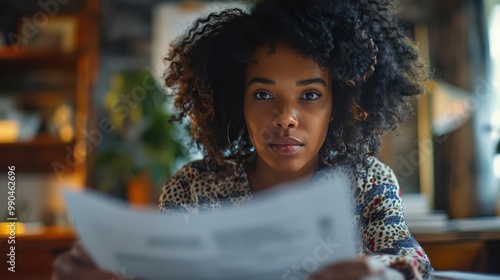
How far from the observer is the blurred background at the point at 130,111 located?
263cm

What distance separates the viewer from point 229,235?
0.57 meters

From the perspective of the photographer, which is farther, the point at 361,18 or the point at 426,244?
the point at 426,244

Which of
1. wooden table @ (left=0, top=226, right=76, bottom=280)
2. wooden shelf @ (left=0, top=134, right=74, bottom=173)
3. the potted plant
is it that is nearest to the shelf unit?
wooden shelf @ (left=0, top=134, right=74, bottom=173)

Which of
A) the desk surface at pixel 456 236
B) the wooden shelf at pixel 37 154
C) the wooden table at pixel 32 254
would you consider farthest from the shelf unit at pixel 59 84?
the desk surface at pixel 456 236

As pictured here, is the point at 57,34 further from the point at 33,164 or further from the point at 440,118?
the point at 440,118

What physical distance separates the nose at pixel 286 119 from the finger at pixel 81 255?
36 centimetres

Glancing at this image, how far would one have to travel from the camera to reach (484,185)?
2.60 meters

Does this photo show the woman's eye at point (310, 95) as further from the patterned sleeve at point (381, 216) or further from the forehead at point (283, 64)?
the patterned sleeve at point (381, 216)

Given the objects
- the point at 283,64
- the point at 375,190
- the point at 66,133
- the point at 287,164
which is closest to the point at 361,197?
the point at 375,190

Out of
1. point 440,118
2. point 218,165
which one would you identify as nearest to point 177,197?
point 218,165

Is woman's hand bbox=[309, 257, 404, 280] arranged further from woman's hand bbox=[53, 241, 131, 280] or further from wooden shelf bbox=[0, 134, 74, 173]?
wooden shelf bbox=[0, 134, 74, 173]

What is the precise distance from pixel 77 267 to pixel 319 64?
49 centimetres

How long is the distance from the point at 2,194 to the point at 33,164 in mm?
310

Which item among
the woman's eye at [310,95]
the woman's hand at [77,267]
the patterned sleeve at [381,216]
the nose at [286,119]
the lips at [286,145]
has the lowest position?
the woman's hand at [77,267]
